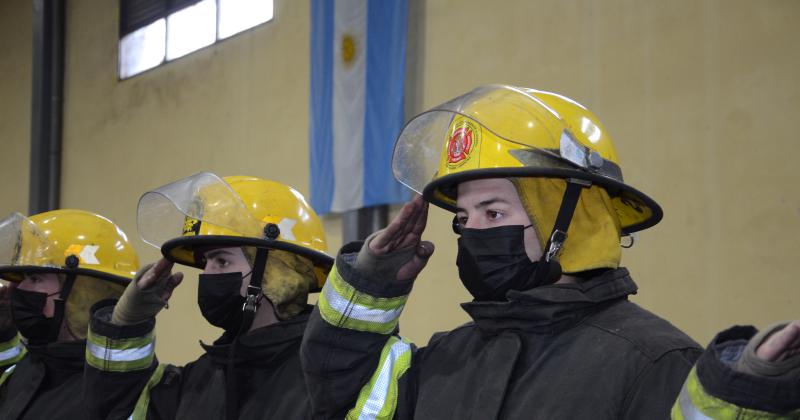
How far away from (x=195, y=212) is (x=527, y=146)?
134cm

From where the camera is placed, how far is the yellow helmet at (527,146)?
77.1 inches

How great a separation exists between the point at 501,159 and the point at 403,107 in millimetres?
3776

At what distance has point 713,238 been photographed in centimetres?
420

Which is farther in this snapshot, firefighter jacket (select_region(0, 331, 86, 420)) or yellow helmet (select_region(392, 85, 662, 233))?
firefighter jacket (select_region(0, 331, 86, 420))

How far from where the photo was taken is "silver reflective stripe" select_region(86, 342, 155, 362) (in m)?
3.12

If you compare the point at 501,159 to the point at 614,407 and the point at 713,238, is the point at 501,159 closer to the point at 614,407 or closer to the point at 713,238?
the point at 614,407

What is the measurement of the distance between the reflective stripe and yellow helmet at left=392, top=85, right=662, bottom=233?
1369 millimetres

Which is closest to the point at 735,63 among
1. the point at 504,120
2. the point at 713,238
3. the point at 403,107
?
the point at 713,238

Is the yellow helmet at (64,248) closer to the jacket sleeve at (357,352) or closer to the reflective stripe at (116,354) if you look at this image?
the reflective stripe at (116,354)

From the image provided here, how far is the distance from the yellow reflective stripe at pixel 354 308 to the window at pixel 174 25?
5.51 meters

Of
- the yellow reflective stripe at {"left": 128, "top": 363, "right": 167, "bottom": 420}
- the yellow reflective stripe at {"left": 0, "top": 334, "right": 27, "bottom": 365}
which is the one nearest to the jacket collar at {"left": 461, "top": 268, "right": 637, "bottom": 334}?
the yellow reflective stripe at {"left": 128, "top": 363, "right": 167, "bottom": 420}

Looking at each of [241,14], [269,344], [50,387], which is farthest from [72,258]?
[241,14]

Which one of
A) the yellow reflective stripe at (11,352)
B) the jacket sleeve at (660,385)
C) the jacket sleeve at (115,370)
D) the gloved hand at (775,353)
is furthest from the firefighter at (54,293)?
the gloved hand at (775,353)

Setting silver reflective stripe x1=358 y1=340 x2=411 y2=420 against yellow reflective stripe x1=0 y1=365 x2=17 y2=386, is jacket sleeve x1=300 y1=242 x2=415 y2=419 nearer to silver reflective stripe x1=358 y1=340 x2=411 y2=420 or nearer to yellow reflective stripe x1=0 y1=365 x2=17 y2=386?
silver reflective stripe x1=358 y1=340 x2=411 y2=420
